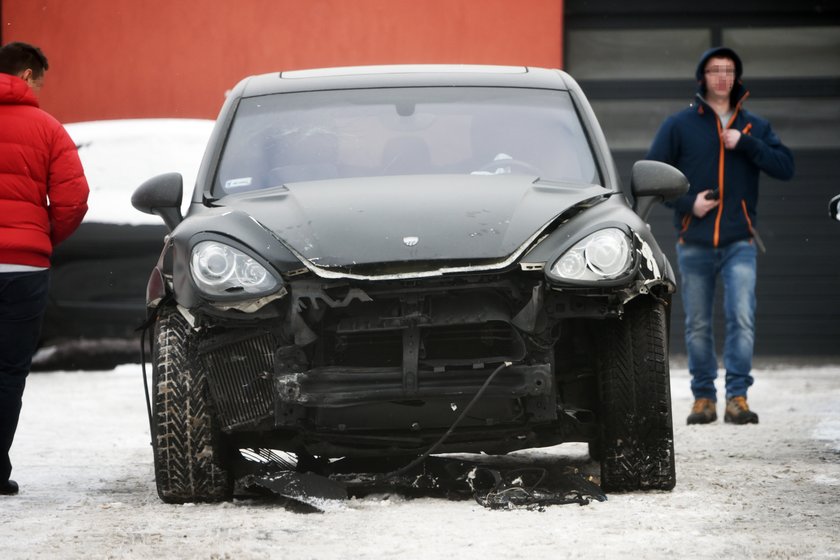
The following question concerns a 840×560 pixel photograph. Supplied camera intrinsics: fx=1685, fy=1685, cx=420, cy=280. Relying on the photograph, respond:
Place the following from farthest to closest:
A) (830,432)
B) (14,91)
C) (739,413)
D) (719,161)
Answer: (719,161), (739,413), (830,432), (14,91)

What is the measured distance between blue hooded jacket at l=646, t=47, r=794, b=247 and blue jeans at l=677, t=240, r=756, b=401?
94 mm

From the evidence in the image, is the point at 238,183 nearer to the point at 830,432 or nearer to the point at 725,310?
the point at 830,432

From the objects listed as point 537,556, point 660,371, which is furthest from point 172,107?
point 537,556

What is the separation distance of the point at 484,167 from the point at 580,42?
8.47 m

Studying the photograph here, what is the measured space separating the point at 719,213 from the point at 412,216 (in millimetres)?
3843

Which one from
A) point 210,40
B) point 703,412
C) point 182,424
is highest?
point 210,40

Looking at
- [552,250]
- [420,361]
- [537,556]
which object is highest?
[552,250]

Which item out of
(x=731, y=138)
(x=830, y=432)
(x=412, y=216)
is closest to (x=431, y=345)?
(x=412, y=216)

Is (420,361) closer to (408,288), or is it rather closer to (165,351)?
(408,288)

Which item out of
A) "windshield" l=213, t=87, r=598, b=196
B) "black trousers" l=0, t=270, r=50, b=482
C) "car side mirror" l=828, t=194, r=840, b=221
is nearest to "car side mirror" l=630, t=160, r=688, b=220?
"windshield" l=213, t=87, r=598, b=196

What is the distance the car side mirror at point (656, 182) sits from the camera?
6.35 m

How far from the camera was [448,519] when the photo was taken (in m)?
5.32

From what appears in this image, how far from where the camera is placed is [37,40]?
14.8 meters

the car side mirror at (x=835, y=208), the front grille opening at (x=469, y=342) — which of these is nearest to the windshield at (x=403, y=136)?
the front grille opening at (x=469, y=342)
